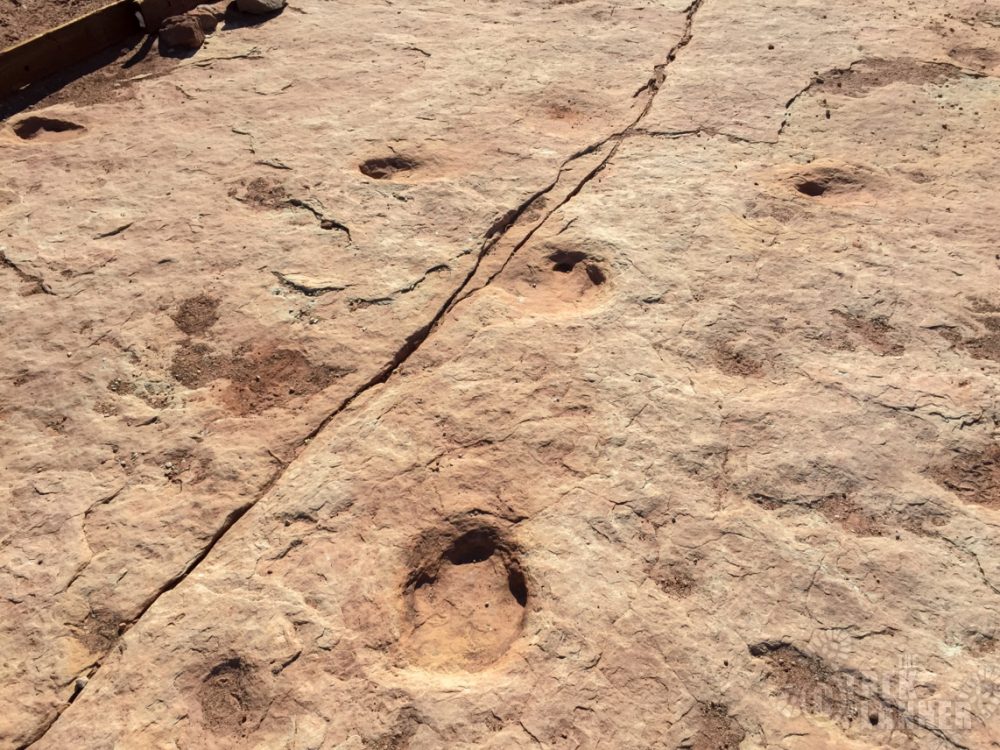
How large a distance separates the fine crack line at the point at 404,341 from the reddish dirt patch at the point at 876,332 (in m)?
1.23

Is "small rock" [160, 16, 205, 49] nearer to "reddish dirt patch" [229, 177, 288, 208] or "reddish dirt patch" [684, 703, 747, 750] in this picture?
"reddish dirt patch" [229, 177, 288, 208]

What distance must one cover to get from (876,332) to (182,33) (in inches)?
150

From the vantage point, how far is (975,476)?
278 centimetres

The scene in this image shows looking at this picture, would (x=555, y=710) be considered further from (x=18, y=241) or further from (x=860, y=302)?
(x=18, y=241)

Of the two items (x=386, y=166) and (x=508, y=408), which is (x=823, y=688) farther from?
(x=386, y=166)

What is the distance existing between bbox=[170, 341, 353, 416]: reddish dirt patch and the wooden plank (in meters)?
2.40

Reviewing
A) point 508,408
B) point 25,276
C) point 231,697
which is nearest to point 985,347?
point 508,408

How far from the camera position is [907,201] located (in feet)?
12.5

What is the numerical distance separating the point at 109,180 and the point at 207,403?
1.50m

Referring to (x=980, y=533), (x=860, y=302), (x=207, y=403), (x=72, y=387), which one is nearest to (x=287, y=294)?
(x=207, y=403)

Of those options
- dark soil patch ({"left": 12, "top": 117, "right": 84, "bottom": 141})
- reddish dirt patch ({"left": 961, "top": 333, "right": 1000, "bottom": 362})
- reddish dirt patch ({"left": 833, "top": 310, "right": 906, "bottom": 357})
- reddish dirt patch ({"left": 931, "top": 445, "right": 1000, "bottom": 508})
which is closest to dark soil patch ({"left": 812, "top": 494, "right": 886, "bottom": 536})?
reddish dirt patch ({"left": 931, "top": 445, "right": 1000, "bottom": 508})

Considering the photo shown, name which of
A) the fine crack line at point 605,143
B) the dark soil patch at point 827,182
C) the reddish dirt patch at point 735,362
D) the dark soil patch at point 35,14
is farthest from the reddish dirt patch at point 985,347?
the dark soil patch at point 35,14

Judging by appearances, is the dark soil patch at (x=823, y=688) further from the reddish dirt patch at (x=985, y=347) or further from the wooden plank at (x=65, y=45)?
the wooden plank at (x=65, y=45)

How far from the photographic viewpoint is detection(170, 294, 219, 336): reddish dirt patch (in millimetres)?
3344
